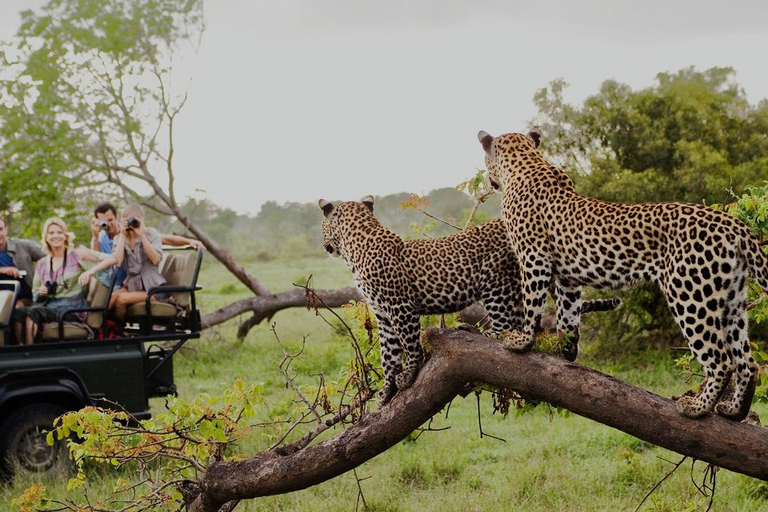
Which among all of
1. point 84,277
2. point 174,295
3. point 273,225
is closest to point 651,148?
point 174,295

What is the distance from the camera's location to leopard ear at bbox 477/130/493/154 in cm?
406

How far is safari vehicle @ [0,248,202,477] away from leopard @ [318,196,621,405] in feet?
11.6

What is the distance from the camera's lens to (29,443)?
23.5 feet

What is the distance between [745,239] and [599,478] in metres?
4.48

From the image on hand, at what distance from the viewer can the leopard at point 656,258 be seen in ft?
10.2

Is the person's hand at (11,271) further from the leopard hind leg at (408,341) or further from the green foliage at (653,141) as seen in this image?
the green foliage at (653,141)

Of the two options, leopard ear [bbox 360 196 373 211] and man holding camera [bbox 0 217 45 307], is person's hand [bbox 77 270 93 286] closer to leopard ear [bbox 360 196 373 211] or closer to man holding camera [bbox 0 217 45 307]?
man holding camera [bbox 0 217 45 307]

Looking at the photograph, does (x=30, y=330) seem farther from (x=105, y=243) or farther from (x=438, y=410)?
(x=438, y=410)

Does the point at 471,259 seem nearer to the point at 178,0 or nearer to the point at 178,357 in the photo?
the point at 178,357

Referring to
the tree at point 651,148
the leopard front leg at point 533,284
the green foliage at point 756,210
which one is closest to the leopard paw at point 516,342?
the leopard front leg at point 533,284

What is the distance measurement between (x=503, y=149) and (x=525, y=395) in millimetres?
1182

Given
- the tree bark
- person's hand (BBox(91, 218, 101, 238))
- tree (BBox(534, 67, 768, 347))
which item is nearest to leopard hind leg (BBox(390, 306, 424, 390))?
person's hand (BBox(91, 218, 101, 238))

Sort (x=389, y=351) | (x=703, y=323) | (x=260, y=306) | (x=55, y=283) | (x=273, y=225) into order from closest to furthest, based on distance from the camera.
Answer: (x=703, y=323) → (x=389, y=351) → (x=55, y=283) → (x=260, y=306) → (x=273, y=225)

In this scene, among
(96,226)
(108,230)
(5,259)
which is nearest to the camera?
(5,259)
